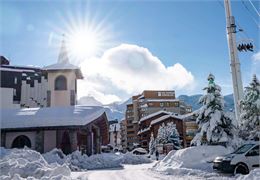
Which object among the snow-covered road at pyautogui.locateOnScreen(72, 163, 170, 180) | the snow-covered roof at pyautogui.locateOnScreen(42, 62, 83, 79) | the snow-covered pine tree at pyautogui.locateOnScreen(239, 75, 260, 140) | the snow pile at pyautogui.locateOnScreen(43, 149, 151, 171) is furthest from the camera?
the snow-covered roof at pyautogui.locateOnScreen(42, 62, 83, 79)

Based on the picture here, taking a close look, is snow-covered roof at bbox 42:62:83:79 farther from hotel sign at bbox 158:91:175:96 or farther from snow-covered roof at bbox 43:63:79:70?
hotel sign at bbox 158:91:175:96

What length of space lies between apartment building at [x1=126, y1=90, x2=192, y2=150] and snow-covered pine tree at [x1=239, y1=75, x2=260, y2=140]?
85.9 meters

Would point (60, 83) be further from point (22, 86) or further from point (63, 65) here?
point (22, 86)

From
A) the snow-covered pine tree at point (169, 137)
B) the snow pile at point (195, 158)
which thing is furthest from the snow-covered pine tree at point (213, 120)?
the snow-covered pine tree at point (169, 137)

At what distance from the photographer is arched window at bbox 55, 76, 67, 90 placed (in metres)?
42.1

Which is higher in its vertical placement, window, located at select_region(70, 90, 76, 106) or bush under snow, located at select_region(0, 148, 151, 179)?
window, located at select_region(70, 90, 76, 106)

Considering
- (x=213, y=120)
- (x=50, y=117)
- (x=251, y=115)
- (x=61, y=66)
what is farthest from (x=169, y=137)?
(x=213, y=120)

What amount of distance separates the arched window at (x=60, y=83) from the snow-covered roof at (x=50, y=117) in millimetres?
8278

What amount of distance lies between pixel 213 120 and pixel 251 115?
18.8 ft

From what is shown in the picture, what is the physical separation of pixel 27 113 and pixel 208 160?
20.4m

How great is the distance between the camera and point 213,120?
22266mm

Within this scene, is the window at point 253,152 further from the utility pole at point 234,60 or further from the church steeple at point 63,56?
the church steeple at point 63,56

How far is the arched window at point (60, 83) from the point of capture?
4209 cm

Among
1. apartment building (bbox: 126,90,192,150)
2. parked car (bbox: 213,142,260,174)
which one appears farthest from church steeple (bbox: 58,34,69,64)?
apartment building (bbox: 126,90,192,150)
